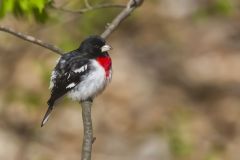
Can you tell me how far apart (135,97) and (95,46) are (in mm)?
6500

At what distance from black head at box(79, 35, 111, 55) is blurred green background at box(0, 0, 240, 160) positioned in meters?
4.07

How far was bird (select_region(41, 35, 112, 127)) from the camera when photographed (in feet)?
24.8

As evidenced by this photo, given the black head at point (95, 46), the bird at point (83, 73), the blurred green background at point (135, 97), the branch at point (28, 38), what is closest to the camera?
the branch at point (28, 38)

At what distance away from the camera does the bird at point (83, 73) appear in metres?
7.55

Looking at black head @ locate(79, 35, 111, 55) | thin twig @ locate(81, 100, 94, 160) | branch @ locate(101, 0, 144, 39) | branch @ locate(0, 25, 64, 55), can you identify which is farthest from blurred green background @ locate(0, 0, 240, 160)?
thin twig @ locate(81, 100, 94, 160)

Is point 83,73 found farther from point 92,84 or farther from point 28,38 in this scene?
point 28,38

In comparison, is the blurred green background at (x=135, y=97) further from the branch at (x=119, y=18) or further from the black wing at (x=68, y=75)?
the branch at (x=119, y=18)

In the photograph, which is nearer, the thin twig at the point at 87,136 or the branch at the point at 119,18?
the thin twig at the point at 87,136

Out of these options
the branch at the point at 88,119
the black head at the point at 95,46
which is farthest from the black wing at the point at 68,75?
the branch at the point at 88,119

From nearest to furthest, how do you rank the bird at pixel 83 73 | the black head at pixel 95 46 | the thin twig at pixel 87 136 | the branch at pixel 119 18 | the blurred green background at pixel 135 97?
the thin twig at pixel 87 136 → the branch at pixel 119 18 → the black head at pixel 95 46 → the bird at pixel 83 73 → the blurred green background at pixel 135 97

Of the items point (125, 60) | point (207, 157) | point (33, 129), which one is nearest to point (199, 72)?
point (125, 60)

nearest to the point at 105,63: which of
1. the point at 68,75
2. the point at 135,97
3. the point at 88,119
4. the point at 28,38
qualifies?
the point at 68,75

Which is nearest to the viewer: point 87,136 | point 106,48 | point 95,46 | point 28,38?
point 87,136

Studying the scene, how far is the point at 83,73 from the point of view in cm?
764
